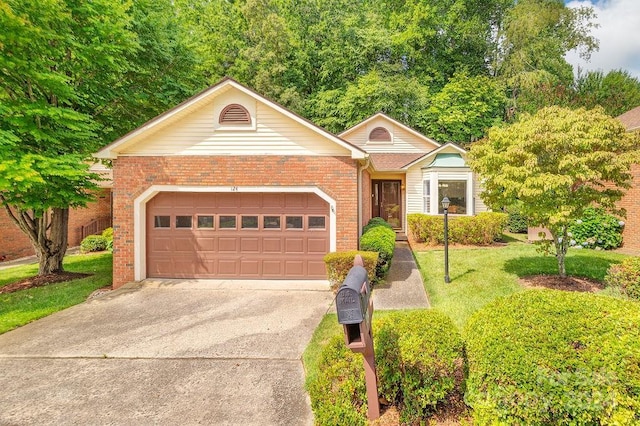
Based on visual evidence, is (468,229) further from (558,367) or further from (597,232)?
(558,367)

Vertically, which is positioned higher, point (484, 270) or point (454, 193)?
point (454, 193)

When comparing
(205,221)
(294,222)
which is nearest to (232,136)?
(205,221)

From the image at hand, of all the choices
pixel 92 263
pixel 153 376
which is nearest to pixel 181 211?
Result: pixel 153 376

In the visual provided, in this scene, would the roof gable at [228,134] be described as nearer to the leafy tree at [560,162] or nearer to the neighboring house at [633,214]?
the leafy tree at [560,162]

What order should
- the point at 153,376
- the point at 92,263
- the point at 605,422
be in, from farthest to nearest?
the point at 92,263, the point at 153,376, the point at 605,422

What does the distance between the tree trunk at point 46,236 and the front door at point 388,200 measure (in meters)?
14.1

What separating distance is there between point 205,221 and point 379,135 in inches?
514

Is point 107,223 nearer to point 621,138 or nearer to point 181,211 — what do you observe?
point 181,211

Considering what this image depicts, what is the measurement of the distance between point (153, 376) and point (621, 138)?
10.8 m

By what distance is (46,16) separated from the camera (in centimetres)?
848

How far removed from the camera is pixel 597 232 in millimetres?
12422

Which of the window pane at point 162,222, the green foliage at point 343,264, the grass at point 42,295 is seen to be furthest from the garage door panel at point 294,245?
the grass at point 42,295

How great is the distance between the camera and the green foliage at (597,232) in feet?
40.1

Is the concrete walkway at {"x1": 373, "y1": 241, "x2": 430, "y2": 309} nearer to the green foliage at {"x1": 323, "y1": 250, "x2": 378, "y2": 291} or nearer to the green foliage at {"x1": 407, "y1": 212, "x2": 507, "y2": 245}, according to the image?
the green foliage at {"x1": 323, "y1": 250, "x2": 378, "y2": 291}
